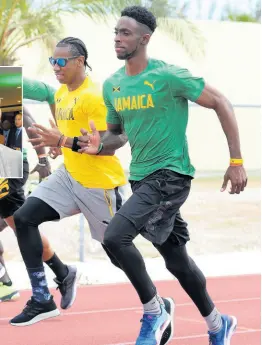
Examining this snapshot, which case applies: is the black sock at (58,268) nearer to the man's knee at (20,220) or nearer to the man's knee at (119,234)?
the man's knee at (20,220)

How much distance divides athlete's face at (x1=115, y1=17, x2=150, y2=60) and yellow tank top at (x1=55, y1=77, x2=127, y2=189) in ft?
3.39

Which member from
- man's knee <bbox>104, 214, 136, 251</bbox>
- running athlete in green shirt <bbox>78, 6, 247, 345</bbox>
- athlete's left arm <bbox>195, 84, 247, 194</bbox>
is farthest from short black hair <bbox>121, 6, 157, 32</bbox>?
man's knee <bbox>104, 214, 136, 251</bbox>

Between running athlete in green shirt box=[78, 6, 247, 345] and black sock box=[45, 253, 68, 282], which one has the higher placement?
running athlete in green shirt box=[78, 6, 247, 345]

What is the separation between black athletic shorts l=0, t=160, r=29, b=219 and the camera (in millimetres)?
8641

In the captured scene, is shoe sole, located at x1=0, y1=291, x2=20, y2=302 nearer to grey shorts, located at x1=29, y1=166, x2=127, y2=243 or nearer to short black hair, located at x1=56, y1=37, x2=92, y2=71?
grey shorts, located at x1=29, y1=166, x2=127, y2=243

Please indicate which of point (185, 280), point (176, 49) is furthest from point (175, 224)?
point (176, 49)

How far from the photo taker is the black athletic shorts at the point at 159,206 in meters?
6.00

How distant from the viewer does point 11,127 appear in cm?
796

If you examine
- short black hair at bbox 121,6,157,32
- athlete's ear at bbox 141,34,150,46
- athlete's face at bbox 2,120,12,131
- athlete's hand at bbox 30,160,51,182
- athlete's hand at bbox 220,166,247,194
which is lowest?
athlete's hand at bbox 30,160,51,182

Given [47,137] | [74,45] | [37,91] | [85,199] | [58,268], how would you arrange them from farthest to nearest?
[37,91] < [58,268] < [74,45] < [85,199] < [47,137]

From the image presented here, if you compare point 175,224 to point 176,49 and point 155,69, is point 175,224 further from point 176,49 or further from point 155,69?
point 176,49

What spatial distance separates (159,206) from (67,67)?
1.78 meters

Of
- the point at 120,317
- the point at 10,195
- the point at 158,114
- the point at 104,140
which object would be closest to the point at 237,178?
the point at 158,114

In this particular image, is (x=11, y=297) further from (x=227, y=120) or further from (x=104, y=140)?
(x=227, y=120)
